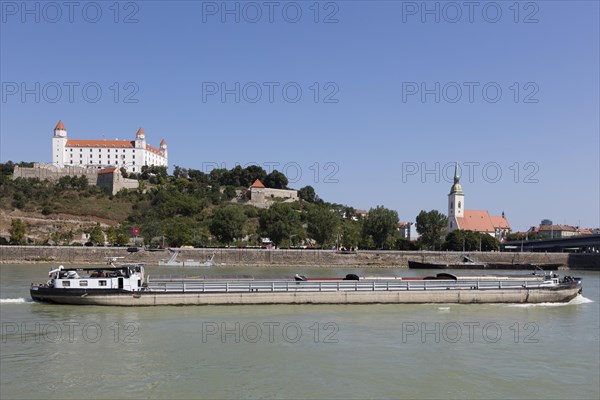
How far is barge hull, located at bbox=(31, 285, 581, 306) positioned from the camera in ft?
104

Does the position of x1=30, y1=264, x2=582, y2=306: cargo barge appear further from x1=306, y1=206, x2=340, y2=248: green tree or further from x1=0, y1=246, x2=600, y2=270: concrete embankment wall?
x1=306, y1=206, x2=340, y2=248: green tree

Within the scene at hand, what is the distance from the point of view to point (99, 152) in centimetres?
15588

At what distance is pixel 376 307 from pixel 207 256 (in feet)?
182

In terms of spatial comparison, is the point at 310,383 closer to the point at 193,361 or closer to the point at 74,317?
the point at 193,361

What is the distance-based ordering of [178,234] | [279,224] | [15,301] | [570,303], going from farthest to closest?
[279,224] < [178,234] < [570,303] < [15,301]

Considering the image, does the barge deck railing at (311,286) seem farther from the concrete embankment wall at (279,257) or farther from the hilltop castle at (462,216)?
the hilltop castle at (462,216)

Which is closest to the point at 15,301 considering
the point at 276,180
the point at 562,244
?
the point at 562,244

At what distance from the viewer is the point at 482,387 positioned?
1697 cm

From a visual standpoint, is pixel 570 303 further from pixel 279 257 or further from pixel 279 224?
pixel 279 224

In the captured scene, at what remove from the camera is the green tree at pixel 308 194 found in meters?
154

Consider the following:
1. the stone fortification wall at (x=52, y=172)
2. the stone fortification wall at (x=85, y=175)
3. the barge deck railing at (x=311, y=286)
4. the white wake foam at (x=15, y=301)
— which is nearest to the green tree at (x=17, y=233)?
the stone fortification wall at (x=85, y=175)

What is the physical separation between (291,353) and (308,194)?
13438cm

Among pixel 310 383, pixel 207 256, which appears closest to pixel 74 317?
pixel 310 383

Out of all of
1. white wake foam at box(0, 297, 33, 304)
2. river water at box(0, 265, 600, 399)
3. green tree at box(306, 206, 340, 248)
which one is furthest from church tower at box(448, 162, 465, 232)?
white wake foam at box(0, 297, 33, 304)
